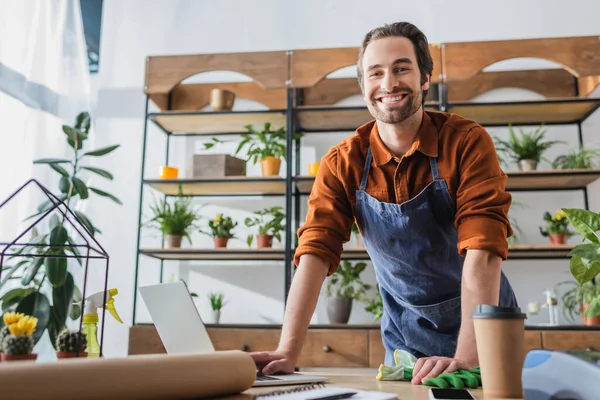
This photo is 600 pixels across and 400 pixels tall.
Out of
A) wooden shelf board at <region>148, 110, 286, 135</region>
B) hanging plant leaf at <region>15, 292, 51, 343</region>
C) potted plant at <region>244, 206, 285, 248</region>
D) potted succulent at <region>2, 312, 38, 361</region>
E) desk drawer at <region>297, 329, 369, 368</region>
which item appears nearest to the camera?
potted succulent at <region>2, 312, 38, 361</region>

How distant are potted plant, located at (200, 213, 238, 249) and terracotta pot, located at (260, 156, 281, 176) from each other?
33cm

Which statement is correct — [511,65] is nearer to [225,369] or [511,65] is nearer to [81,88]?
[81,88]

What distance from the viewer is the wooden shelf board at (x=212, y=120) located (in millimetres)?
3260

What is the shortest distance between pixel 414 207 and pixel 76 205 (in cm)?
254

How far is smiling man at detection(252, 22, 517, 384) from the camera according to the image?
4.27 feet

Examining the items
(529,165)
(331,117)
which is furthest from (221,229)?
(529,165)

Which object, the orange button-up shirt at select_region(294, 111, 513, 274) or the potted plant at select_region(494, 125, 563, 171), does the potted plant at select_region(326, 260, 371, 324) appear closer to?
the potted plant at select_region(494, 125, 563, 171)

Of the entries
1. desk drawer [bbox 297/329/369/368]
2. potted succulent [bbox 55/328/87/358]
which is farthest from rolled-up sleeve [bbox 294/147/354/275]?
desk drawer [bbox 297/329/369/368]

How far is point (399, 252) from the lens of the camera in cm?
156

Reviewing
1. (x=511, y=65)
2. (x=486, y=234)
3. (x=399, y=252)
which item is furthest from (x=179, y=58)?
(x=486, y=234)

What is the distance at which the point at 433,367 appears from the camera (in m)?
0.91

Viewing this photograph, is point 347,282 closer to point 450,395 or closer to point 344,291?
point 344,291

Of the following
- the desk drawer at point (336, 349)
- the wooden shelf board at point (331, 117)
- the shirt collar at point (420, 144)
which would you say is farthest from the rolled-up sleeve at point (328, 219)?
the wooden shelf board at point (331, 117)

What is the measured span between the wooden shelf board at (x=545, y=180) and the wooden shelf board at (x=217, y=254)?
1.33 feet
